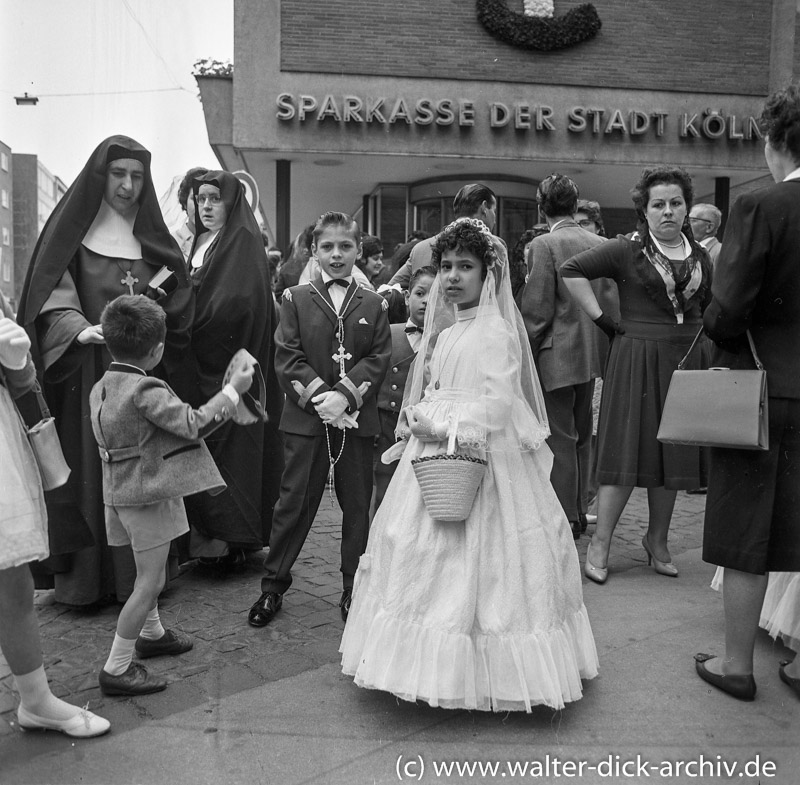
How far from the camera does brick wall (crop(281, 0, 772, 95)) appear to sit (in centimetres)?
1536

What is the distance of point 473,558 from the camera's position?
9.80ft

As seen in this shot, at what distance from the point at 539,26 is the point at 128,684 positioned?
15.2 metres

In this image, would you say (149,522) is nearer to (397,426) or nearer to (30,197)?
(397,426)

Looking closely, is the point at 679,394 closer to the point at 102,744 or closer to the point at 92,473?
the point at 102,744

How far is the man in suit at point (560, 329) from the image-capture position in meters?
5.20

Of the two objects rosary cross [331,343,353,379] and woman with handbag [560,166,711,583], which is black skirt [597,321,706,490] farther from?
rosary cross [331,343,353,379]

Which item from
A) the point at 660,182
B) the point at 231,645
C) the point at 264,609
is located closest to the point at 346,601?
the point at 264,609

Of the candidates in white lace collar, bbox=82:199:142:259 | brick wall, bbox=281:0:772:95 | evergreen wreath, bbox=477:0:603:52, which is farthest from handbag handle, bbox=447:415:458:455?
evergreen wreath, bbox=477:0:603:52

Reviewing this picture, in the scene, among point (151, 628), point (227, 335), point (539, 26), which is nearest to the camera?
point (151, 628)

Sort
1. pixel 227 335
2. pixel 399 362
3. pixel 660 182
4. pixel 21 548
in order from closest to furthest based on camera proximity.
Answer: pixel 21 548 < pixel 660 182 < pixel 227 335 < pixel 399 362

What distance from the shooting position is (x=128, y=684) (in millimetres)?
3150

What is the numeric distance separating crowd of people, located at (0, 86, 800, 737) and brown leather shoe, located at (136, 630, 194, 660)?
0.01m

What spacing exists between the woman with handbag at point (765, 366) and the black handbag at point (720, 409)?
0.30 ft

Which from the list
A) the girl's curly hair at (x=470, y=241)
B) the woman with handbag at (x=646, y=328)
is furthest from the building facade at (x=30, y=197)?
the woman with handbag at (x=646, y=328)
